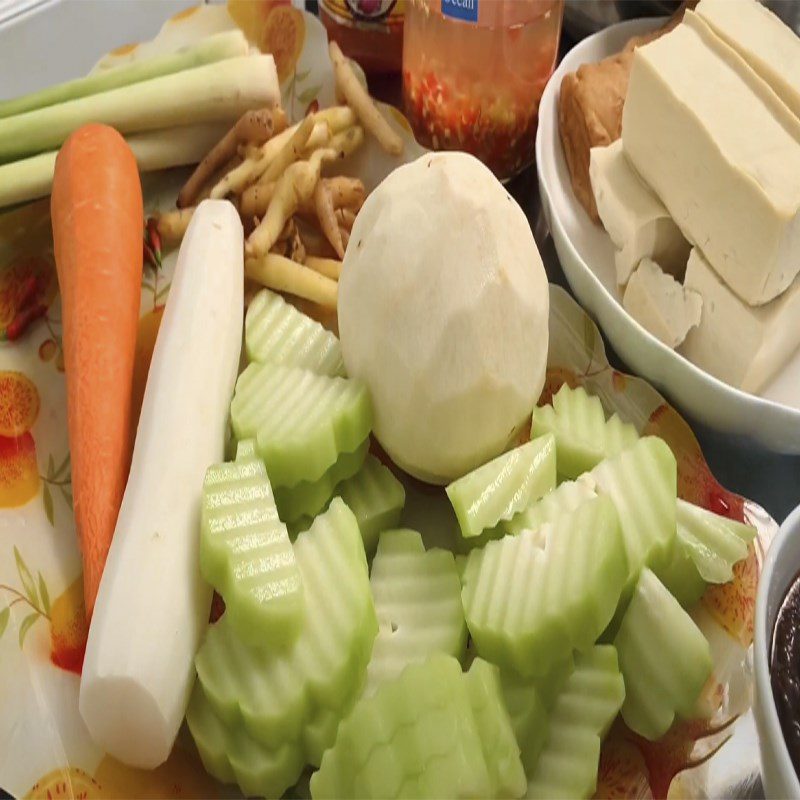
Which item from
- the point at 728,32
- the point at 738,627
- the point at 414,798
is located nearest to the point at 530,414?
the point at 738,627

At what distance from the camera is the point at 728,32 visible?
35.5 inches

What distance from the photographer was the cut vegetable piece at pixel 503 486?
67 centimetres

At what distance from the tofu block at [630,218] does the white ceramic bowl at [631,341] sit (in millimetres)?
44

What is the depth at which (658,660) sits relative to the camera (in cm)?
65

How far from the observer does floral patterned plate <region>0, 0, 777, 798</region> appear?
630 millimetres

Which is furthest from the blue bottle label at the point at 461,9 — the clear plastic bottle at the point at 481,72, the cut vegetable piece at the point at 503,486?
the cut vegetable piece at the point at 503,486

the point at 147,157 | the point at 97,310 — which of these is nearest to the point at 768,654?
the point at 97,310

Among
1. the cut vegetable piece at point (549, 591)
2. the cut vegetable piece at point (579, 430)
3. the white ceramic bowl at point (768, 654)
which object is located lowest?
the cut vegetable piece at point (579, 430)

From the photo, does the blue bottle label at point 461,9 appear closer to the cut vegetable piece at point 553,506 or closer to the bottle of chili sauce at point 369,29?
the bottle of chili sauce at point 369,29

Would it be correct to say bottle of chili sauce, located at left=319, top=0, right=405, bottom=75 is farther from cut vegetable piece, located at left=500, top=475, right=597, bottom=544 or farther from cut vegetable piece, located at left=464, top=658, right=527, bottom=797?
cut vegetable piece, located at left=464, top=658, right=527, bottom=797

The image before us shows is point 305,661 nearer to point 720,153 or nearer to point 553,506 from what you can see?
point 553,506

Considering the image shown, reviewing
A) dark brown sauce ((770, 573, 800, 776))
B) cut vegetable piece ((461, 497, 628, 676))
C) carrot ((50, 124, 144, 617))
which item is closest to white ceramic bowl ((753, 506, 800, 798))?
dark brown sauce ((770, 573, 800, 776))

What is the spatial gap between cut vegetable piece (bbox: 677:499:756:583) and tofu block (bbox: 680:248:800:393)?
173 millimetres

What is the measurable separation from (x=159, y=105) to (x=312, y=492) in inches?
22.7
